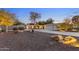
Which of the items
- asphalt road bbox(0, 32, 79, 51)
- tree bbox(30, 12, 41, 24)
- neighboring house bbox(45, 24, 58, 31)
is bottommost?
asphalt road bbox(0, 32, 79, 51)

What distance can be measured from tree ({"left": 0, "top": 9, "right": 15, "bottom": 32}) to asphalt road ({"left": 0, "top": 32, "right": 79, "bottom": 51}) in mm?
115

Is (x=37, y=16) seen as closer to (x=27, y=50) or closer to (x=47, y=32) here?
(x=47, y=32)

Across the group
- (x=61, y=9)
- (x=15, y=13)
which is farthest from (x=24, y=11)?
(x=61, y=9)

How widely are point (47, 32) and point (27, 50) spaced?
0.31 m

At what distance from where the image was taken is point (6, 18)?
2.02 metres

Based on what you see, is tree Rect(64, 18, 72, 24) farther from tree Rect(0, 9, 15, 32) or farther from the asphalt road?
tree Rect(0, 9, 15, 32)

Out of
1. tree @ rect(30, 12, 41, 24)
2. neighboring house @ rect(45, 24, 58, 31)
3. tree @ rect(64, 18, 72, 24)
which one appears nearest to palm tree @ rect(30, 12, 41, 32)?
tree @ rect(30, 12, 41, 24)

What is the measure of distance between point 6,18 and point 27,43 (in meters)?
0.38

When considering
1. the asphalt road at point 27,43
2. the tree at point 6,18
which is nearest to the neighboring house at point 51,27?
the asphalt road at point 27,43

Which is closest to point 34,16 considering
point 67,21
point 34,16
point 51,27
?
point 34,16

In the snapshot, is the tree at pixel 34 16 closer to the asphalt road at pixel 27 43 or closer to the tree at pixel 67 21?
the asphalt road at pixel 27 43

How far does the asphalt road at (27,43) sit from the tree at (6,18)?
0.38 feet

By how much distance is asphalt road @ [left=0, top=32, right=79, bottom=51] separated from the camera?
6.50 ft
